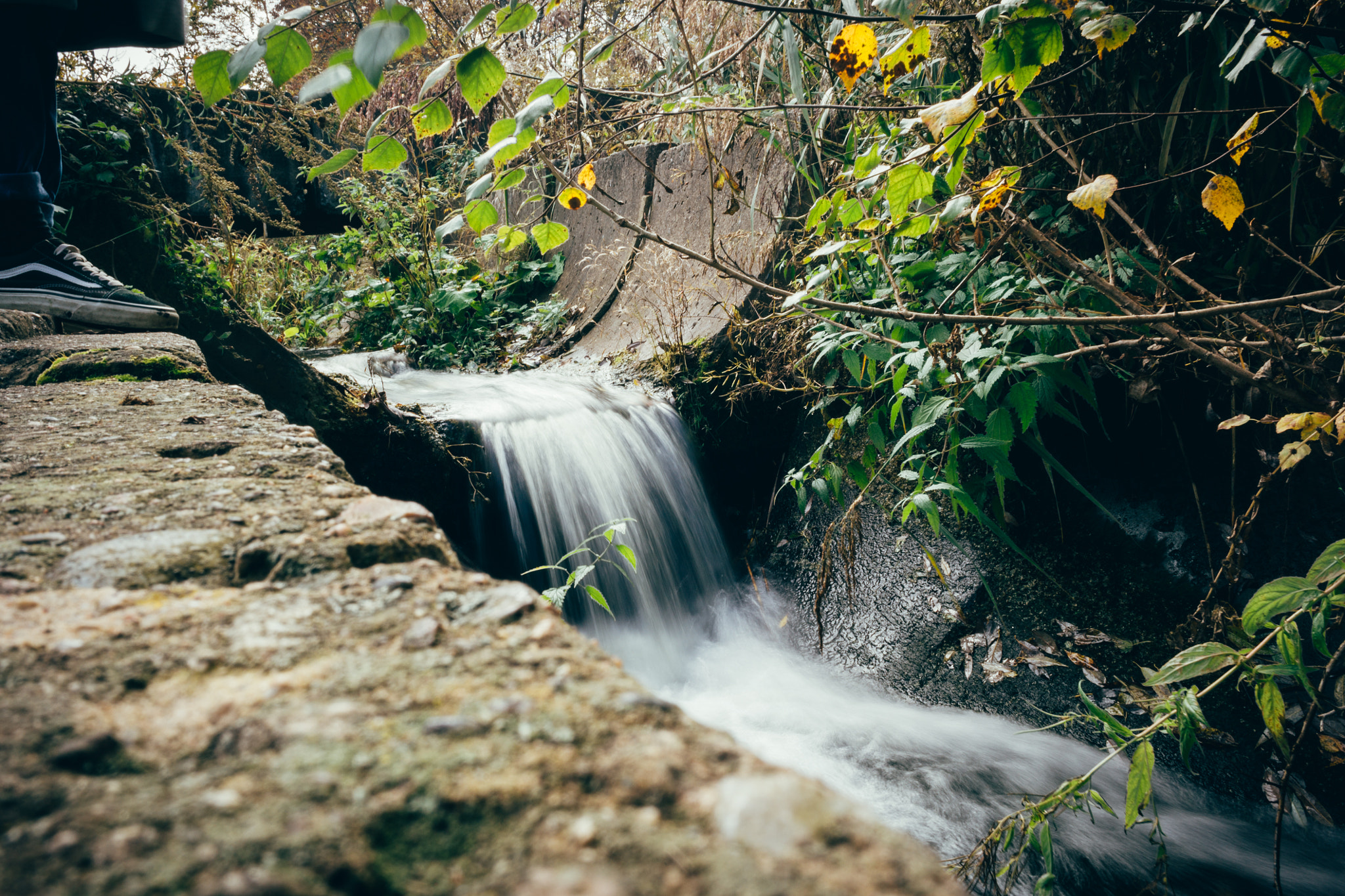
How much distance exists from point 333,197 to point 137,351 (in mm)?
5383

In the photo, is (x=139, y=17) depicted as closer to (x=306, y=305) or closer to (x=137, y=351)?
(x=137, y=351)

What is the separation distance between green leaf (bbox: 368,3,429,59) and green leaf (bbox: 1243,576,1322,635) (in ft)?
4.90

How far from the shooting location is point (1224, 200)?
4.30 ft

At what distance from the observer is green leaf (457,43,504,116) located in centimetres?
88

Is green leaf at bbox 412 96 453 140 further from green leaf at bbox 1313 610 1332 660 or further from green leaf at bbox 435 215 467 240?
green leaf at bbox 1313 610 1332 660

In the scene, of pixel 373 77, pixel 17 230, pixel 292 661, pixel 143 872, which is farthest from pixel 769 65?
pixel 143 872

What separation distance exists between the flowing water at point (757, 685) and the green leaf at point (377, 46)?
1358 mm

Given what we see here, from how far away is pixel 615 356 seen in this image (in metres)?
4.16

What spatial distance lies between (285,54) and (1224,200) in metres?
1.67

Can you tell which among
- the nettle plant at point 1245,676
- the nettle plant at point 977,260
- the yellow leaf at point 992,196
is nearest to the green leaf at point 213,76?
the nettle plant at point 977,260

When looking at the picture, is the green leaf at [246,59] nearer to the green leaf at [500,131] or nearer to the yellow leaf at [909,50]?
the green leaf at [500,131]

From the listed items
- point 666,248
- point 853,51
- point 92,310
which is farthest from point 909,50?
point 92,310

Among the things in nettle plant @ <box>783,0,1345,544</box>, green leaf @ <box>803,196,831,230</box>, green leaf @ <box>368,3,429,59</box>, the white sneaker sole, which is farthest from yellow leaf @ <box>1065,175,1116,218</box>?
the white sneaker sole

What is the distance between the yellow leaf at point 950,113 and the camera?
109 cm
